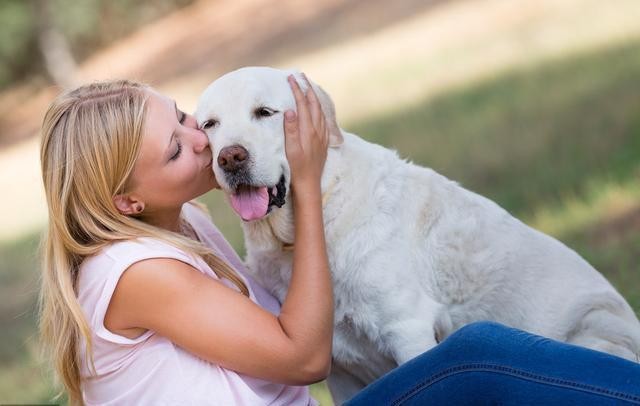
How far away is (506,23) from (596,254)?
9482 mm

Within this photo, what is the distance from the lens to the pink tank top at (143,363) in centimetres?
303

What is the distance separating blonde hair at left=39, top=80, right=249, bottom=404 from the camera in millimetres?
3125

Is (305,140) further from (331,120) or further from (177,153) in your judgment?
(177,153)

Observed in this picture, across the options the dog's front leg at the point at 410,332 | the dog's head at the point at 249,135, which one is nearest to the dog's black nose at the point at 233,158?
the dog's head at the point at 249,135

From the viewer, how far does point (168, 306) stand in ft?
9.79

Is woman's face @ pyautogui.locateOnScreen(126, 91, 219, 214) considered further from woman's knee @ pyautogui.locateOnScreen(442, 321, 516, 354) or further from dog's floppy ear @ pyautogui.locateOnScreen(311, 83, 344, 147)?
woman's knee @ pyautogui.locateOnScreen(442, 321, 516, 354)

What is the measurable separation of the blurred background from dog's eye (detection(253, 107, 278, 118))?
539 millimetres

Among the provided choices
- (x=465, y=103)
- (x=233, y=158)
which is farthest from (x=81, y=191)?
(x=465, y=103)

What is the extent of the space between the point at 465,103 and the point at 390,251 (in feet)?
24.7

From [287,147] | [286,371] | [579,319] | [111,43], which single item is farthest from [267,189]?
[111,43]

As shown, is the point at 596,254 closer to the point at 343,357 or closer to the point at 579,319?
the point at 579,319

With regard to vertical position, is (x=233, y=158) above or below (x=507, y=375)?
above

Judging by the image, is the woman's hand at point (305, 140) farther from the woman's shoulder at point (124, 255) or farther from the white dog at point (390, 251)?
the woman's shoulder at point (124, 255)

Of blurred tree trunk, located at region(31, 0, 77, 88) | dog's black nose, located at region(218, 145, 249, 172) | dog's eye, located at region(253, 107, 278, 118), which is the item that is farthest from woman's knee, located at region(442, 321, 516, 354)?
blurred tree trunk, located at region(31, 0, 77, 88)
